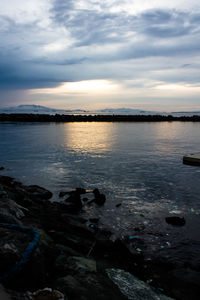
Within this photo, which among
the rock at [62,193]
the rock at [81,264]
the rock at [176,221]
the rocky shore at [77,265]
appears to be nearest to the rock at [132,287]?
the rocky shore at [77,265]

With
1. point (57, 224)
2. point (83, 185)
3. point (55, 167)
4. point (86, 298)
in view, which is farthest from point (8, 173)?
point (86, 298)

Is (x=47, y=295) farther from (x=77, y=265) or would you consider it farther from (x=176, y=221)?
(x=176, y=221)

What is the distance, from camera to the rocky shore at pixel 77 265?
349 cm

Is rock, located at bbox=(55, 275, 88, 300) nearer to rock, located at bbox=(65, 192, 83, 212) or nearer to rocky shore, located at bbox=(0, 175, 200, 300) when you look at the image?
rocky shore, located at bbox=(0, 175, 200, 300)

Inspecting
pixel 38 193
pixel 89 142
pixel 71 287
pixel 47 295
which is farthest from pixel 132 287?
pixel 89 142

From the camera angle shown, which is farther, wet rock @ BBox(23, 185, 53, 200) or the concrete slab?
the concrete slab

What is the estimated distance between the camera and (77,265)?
4.36m

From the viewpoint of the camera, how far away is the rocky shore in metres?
3.49

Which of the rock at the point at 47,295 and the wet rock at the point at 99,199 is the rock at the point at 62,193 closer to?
the wet rock at the point at 99,199

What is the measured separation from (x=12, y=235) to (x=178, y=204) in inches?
281

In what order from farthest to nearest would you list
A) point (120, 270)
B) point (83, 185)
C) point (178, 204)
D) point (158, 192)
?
point (83, 185)
point (158, 192)
point (178, 204)
point (120, 270)

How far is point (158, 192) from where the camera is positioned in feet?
35.6

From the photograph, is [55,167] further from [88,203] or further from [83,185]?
[88,203]

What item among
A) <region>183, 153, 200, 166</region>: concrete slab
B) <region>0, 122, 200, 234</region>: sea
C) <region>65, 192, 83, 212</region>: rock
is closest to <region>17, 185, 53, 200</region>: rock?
<region>0, 122, 200, 234</region>: sea
